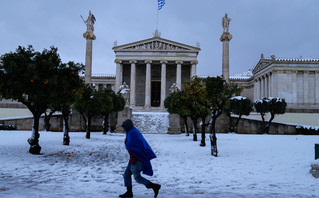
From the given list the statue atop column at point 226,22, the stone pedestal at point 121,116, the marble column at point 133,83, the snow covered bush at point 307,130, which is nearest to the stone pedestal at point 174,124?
the stone pedestal at point 121,116

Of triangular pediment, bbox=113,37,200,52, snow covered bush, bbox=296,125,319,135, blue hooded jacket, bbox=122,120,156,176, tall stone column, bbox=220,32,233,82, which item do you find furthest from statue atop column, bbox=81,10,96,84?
blue hooded jacket, bbox=122,120,156,176

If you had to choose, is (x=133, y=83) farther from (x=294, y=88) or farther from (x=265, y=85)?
(x=294, y=88)

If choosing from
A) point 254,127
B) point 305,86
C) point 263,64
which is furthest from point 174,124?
point 263,64

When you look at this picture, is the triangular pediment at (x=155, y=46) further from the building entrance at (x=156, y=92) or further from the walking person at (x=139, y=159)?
the walking person at (x=139, y=159)

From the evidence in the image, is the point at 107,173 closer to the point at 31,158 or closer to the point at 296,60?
the point at 31,158

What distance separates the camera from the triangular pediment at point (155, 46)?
189ft

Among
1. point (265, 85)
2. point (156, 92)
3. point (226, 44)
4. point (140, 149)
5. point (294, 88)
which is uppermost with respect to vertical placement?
point (226, 44)

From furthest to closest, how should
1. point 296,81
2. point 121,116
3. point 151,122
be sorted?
point 296,81, point 151,122, point 121,116

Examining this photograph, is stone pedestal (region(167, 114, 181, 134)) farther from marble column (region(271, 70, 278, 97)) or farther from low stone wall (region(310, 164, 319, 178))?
marble column (region(271, 70, 278, 97))

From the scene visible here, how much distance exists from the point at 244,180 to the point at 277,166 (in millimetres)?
2849

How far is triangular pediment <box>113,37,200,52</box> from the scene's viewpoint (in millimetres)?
57531

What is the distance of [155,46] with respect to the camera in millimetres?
58188

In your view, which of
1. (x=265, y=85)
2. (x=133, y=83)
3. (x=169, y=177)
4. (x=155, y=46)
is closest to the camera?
(x=169, y=177)

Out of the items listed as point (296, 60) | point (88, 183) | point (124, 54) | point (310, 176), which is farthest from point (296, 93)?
point (88, 183)
